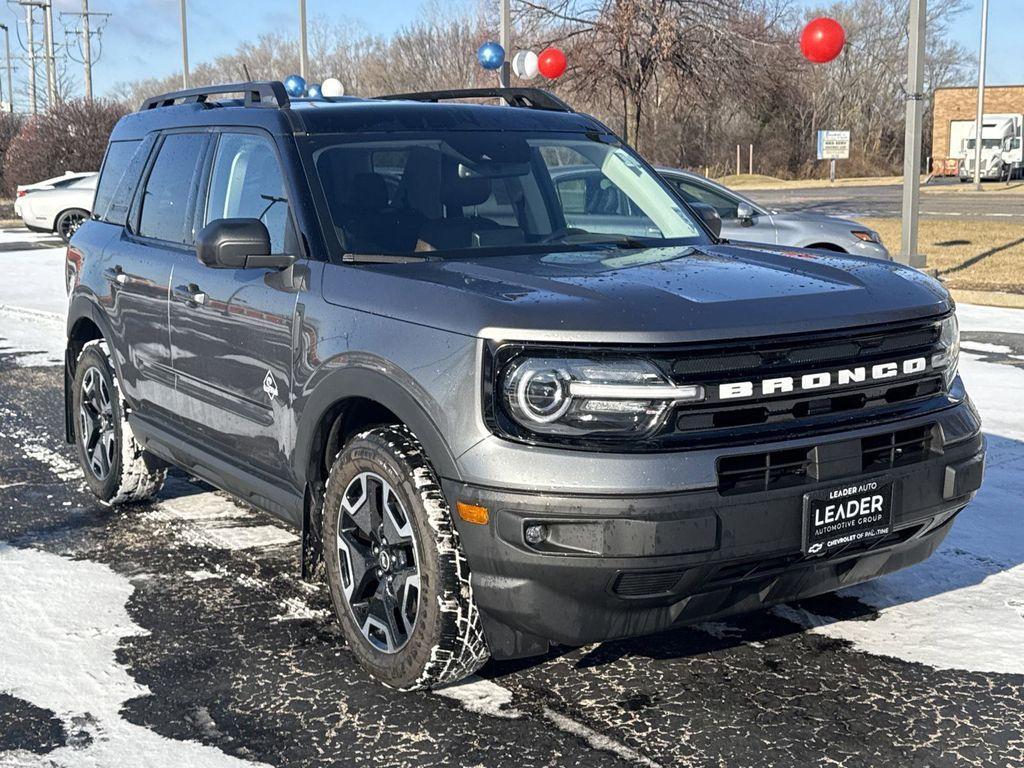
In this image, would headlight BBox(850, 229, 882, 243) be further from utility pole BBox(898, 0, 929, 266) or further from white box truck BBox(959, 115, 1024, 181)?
white box truck BBox(959, 115, 1024, 181)

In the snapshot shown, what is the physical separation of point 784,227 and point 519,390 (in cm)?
976

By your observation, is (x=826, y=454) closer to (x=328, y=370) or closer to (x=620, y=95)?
(x=328, y=370)

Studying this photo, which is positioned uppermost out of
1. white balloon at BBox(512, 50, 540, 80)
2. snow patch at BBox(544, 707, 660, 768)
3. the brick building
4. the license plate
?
the brick building

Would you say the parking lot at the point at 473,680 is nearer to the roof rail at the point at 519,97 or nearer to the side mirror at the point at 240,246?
→ the side mirror at the point at 240,246

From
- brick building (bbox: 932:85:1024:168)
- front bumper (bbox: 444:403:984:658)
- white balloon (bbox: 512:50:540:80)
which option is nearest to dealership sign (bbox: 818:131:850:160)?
brick building (bbox: 932:85:1024:168)

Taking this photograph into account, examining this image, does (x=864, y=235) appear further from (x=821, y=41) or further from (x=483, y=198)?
(x=483, y=198)

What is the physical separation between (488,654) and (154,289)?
2.51m

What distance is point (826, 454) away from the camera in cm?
374

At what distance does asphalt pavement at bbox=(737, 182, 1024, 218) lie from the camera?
97.5ft

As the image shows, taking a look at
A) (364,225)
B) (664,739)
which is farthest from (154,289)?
(664,739)

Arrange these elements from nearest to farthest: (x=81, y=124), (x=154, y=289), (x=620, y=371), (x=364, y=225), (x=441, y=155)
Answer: (x=620, y=371)
(x=364, y=225)
(x=441, y=155)
(x=154, y=289)
(x=81, y=124)

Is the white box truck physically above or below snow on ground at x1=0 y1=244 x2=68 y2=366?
above

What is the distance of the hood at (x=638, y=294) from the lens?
3629 mm

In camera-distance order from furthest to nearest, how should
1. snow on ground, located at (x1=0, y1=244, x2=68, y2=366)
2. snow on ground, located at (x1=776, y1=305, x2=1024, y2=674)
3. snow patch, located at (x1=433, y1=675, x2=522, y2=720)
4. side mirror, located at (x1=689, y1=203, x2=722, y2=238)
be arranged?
1. snow on ground, located at (x1=0, y1=244, x2=68, y2=366)
2. side mirror, located at (x1=689, y1=203, x2=722, y2=238)
3. snow on ground, located at (x1=776, y1=305, x2=1024, y2=674)
4. snow patch, located at (x1=433, y1=675, x2=522, y2=720)
